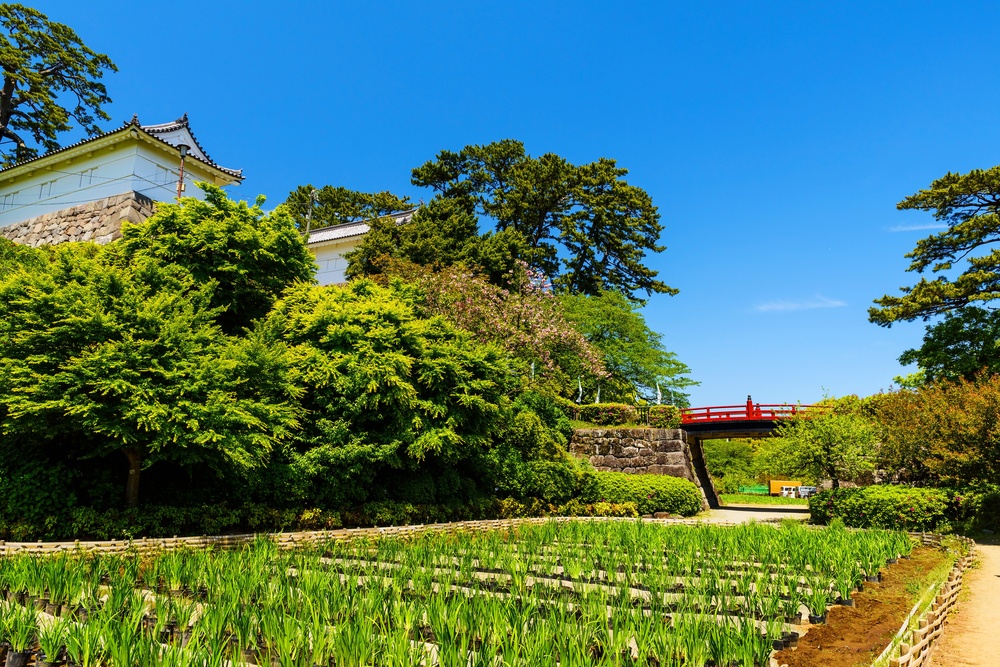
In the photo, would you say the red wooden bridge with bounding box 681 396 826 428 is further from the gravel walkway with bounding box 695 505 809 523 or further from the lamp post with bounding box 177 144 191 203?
the lamp post with bounding box 177 144 191 203

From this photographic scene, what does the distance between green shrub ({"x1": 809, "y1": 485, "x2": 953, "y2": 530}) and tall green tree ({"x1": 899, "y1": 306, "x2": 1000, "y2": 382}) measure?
8.59 metres

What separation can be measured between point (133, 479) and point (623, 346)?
29.1 meters

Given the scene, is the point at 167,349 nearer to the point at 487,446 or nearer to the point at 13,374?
the point at 13,374

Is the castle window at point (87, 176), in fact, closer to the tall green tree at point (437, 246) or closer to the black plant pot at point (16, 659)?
the tall green tree at point (437, 246)

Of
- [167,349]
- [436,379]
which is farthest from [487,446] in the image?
[167,349]

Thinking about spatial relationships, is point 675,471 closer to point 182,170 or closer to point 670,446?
point 670,446

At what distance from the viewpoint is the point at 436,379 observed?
48.3 feet

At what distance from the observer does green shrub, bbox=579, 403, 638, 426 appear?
96.6 ft

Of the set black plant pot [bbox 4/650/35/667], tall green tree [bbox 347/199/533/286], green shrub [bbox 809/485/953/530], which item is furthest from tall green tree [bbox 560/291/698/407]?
black plant pot [bbox 4/650/35/667]

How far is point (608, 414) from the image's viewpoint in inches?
1179

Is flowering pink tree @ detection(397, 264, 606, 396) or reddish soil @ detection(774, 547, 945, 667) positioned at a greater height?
flowering pink tree @ detection(397, 264, 606, 396)

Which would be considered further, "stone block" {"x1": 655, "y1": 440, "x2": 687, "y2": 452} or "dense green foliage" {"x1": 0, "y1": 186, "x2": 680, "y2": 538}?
"stone block" {"x1": 655, "y1": 440, "x2": 687, "y2": 452}

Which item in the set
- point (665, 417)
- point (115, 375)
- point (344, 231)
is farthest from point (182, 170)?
point (665, 417)

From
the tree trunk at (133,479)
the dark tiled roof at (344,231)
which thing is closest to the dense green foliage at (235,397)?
the tree trunk at (133,479)
